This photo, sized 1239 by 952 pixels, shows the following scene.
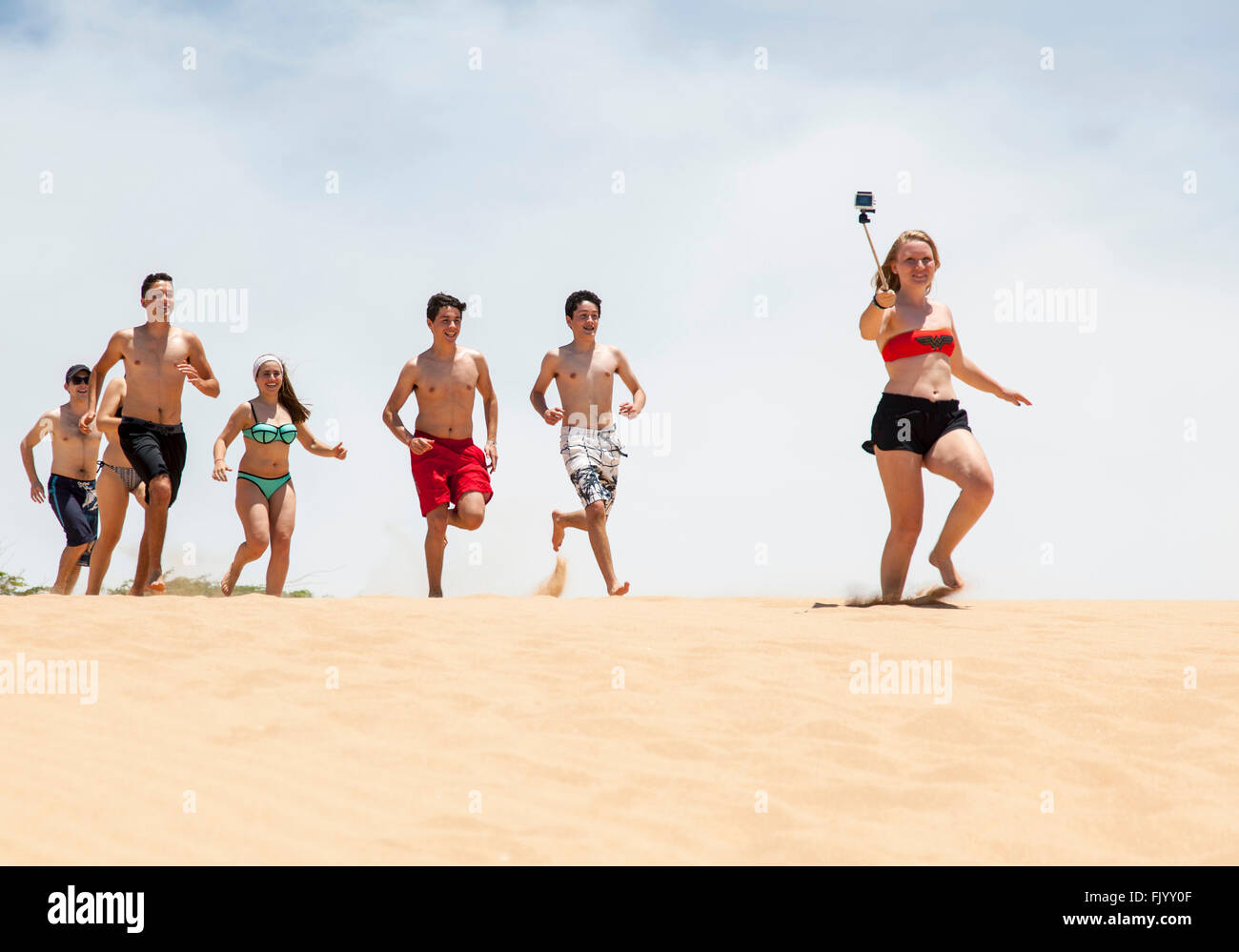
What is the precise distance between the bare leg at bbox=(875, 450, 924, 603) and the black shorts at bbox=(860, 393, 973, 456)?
0.06 meters

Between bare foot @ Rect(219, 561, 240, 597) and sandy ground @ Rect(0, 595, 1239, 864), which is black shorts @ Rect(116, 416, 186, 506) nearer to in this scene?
bare foot @ Rect(219, 561, 240, 597)

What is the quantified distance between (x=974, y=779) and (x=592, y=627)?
2.35 metres

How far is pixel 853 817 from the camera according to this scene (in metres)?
3.53

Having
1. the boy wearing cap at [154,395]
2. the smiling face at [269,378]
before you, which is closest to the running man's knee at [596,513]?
the smiling face at [269,378]

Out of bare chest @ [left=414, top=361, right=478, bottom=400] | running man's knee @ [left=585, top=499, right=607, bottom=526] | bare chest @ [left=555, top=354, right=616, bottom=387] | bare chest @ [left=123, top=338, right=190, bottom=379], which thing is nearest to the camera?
bare chest @ [left=123, top=338, right=190, bottom=379]

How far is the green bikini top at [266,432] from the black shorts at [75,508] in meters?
2.65

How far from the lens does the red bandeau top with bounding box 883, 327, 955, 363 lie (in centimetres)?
715

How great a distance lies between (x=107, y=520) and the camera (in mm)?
8883

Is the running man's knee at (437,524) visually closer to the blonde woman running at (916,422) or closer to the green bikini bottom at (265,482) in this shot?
the green bikini bottom at (265,482)

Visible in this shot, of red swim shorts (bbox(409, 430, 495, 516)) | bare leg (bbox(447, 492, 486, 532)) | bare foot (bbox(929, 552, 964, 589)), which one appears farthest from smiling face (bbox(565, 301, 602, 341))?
bare foot (bbox(929, 552, 964, 589))

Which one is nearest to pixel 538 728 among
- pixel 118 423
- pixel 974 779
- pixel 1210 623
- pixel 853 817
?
pixel 853 817

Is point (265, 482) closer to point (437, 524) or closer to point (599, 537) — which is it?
point (437, 524)
